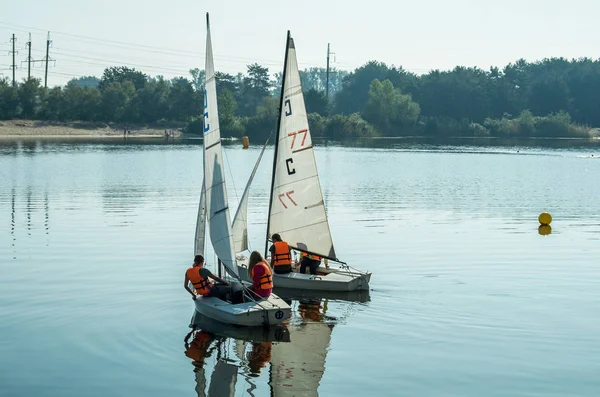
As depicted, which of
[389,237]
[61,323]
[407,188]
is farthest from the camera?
[407,188]

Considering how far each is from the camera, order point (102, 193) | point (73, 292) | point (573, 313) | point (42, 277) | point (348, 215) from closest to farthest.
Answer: point (573, 313)
point (73, 292)
point (42, 277)
point (348, 215)
point (102, 193)

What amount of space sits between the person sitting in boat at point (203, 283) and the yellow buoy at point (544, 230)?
2602 centimetres

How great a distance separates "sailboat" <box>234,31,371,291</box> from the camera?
33.0m

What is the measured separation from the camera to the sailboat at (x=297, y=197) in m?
33.0

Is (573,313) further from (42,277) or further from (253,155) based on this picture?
(253,155)

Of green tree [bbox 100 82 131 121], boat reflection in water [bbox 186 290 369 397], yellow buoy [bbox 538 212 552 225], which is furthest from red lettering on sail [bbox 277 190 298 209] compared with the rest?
green tree [bbox 100 82 131 121]

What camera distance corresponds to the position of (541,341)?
26328mm

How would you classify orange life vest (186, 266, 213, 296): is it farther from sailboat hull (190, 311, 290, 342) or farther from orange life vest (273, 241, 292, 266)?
orange life vest (273, 241, 292, 266)

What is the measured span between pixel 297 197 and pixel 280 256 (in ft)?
9.15

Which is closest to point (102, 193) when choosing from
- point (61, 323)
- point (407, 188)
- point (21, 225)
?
point (21, 225)

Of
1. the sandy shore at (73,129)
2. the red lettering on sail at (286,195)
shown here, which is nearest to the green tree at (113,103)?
the sandy shore at (73,129)

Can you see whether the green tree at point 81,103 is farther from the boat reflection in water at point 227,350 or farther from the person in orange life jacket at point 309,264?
the boat reflection in water at point 227,350

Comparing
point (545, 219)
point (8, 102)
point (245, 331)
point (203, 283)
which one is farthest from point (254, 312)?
point (8, 102)

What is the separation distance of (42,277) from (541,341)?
19.2 meters
